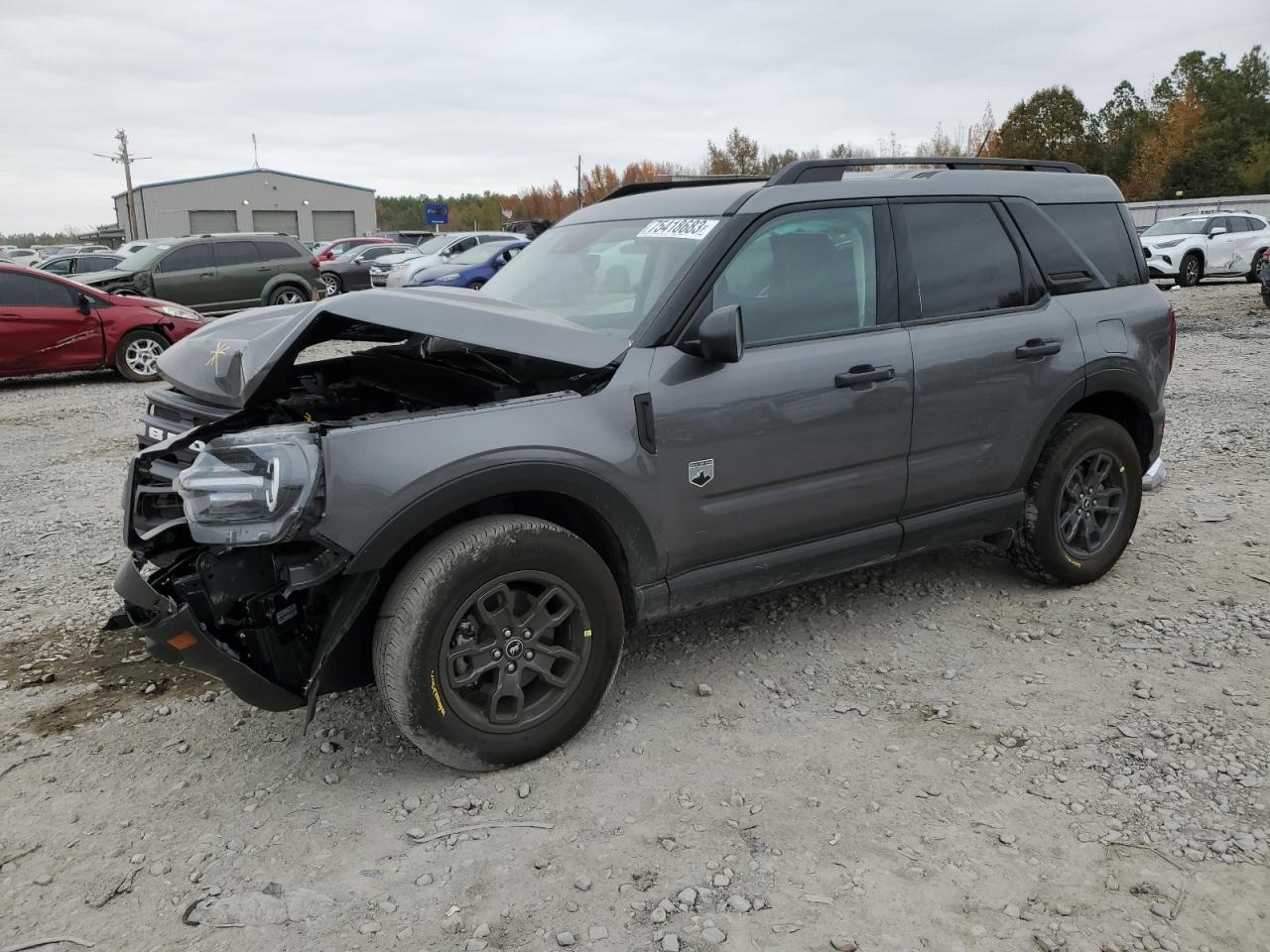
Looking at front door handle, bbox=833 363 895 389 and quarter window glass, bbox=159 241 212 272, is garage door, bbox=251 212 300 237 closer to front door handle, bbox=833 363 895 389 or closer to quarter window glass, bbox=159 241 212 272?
quarter window glass, bbox=159 241 212 272

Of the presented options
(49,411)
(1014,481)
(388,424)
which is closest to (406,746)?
(388,424)

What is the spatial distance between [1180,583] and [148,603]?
4.52 meters

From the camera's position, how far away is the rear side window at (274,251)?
53.2 feet

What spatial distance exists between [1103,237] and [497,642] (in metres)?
3.57

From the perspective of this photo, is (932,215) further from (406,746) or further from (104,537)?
(104,537)

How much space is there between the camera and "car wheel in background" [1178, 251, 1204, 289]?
20.9 meters

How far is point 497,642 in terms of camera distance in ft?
9.84

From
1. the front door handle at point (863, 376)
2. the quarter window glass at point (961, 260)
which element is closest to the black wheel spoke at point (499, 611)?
the front door handle at point (863, 376)

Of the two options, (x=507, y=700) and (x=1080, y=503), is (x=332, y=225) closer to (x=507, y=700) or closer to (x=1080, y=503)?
(x=1080, y=503)

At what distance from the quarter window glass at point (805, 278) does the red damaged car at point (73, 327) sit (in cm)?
998

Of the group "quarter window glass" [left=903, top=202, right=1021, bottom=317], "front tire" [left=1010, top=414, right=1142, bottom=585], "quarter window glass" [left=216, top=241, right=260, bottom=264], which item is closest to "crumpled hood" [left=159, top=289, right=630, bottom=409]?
"quarter window glass" [left=903, top=202, right=1021, bottom=317]

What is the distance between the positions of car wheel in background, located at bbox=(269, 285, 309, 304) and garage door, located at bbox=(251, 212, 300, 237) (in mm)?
46597

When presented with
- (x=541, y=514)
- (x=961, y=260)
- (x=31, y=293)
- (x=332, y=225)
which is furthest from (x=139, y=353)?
(x=332, y=225)

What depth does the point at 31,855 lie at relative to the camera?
272 cm
